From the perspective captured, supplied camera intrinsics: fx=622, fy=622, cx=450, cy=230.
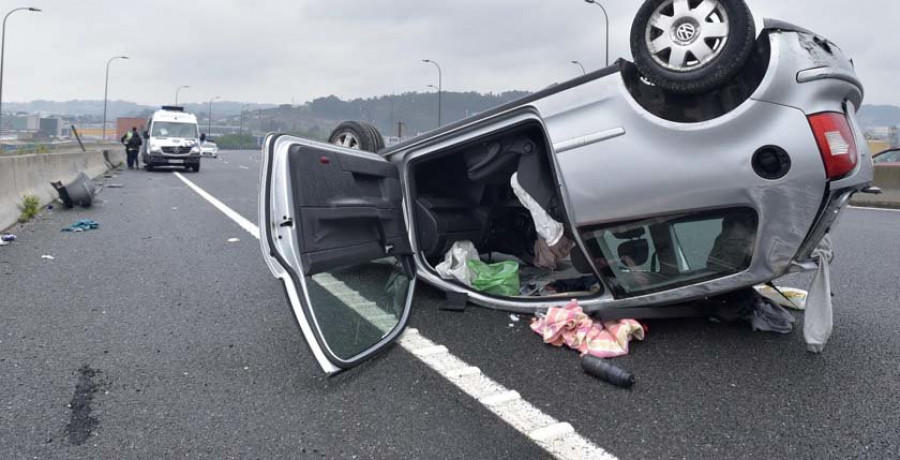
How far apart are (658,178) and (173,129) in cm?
2344

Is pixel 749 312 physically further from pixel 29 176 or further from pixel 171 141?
pixel 171 141

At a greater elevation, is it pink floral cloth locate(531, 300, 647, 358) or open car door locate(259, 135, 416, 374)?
open car door locate(259, 135, 416, 374)

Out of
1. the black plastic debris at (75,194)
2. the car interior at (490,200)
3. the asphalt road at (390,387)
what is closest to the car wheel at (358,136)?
the car interior at (490,200)

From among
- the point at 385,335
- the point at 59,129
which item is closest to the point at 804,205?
the point at 385,335

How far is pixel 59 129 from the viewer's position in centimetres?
10238

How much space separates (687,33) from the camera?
291 centimetres

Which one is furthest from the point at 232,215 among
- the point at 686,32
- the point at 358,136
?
the point at 686,32

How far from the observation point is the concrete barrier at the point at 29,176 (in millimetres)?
7810

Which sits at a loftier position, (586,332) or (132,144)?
(132,144)

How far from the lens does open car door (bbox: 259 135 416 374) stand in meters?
2.85

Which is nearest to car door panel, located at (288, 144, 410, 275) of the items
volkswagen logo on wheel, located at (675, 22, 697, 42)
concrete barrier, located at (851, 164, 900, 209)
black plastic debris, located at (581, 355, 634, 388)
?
black plastic debris, located at (581, 355, 634, 388)

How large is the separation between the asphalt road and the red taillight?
3.19 ft

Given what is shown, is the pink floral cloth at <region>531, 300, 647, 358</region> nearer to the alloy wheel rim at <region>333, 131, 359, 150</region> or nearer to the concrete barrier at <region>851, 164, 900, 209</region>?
the alloy wheel rim at <region>333, 131, 359, 150</region>

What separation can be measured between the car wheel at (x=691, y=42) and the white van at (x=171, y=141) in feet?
71.6
